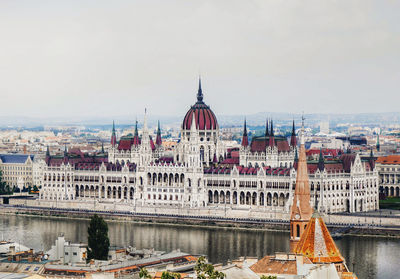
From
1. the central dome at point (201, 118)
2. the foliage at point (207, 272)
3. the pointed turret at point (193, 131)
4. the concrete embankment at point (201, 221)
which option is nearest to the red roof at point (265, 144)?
the central dome at point (201, 118)

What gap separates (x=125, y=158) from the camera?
5089 inches

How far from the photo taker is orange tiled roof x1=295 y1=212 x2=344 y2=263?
44.5 meters

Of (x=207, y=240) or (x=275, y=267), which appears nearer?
(x=275, y=267)

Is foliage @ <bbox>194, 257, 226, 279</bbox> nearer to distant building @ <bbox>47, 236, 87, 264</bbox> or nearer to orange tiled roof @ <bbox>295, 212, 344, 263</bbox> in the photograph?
orange tiled roof @ <bbox>295, 212, 344, 263</bbox>

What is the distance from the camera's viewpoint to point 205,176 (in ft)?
369

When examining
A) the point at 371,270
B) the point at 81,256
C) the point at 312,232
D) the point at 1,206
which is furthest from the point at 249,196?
the point at 312,232

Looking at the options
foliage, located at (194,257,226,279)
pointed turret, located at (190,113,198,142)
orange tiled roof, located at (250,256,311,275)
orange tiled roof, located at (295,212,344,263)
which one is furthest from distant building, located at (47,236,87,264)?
pointed turret, located at (190,113,198,142)

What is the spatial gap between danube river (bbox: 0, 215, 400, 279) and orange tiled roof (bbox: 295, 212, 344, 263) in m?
22.9

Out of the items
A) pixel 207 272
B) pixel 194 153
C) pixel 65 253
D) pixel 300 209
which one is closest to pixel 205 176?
pixel 194 153

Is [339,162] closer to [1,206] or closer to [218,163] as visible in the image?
[218,163]

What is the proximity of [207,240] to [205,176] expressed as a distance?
25.6 m

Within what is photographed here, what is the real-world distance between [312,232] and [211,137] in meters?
78.4

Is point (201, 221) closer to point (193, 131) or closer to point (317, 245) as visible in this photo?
point (193, 131)

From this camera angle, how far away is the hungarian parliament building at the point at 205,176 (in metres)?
105
